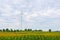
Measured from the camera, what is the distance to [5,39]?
5722 centimetres

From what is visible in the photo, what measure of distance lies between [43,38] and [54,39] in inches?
122

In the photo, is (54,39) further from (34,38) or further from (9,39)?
(9,39)

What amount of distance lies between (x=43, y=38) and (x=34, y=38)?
250 centimetres

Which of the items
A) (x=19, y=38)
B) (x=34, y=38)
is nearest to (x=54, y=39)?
(x=34, y=38)

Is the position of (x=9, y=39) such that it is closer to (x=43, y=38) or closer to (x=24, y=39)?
(x=24, y=39)

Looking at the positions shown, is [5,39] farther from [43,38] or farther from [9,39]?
[43,38]

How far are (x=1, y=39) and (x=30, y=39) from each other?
7277mm

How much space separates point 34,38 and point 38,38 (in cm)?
125

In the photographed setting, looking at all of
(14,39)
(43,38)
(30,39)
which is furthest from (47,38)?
(14,39)

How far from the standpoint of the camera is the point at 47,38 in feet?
198

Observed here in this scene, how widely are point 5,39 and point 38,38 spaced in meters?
8.99

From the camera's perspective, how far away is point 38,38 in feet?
199

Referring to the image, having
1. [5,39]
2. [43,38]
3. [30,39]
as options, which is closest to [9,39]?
[5,39]

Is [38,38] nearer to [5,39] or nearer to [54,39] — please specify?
[54,39]
